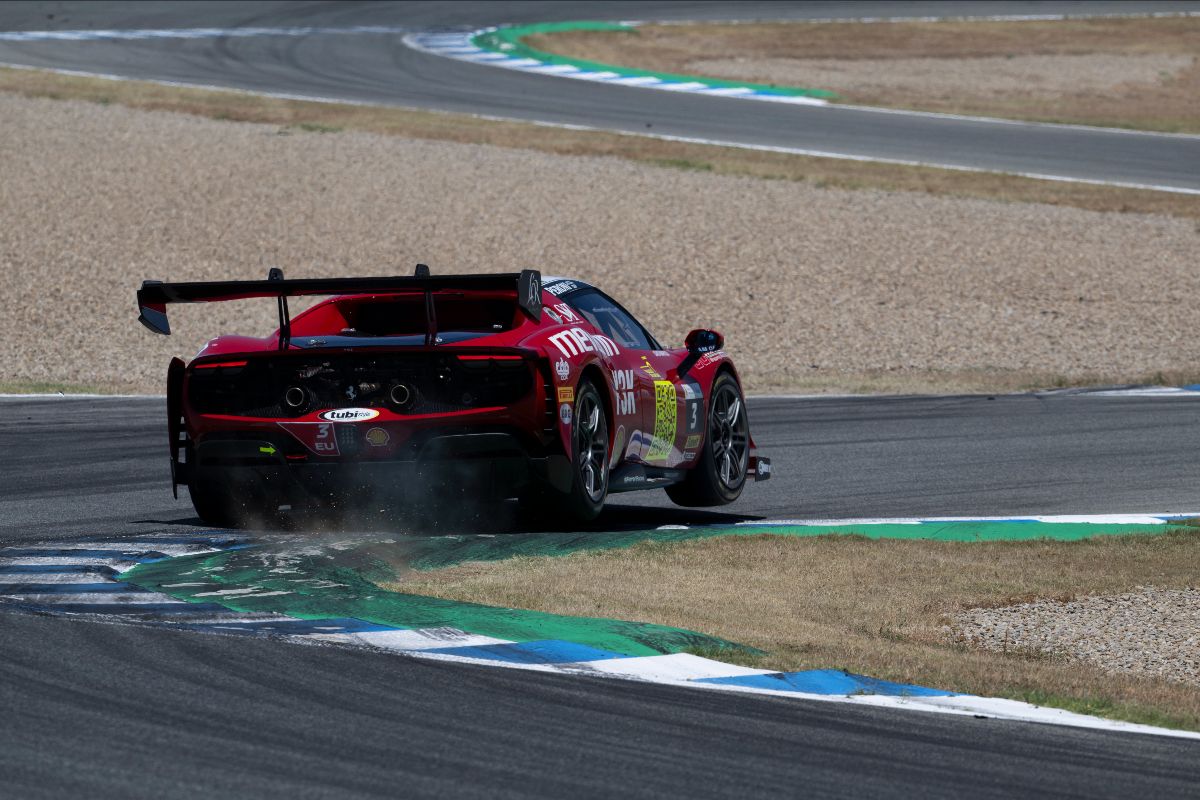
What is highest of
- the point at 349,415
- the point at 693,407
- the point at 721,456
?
the point at 349,415

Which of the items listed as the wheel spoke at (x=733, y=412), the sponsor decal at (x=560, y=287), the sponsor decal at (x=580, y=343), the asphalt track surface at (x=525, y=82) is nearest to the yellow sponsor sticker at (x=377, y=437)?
the sponsor decal at (x=580, y=343)

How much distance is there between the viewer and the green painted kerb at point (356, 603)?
20.5 feet

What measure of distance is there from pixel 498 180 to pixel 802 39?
14.3 meters

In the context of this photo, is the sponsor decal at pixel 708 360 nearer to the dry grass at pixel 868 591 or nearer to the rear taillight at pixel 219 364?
the dry grass at pixel 868 591

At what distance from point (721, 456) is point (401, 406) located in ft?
8.29

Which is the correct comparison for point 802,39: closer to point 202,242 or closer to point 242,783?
point 202,242

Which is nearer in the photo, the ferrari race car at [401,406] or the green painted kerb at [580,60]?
the ferrari race car at [401,406]

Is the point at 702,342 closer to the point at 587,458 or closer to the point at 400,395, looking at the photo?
the point at 587,458

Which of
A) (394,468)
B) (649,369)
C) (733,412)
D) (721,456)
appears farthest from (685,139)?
(394,468)

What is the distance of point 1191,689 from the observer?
6254 mm

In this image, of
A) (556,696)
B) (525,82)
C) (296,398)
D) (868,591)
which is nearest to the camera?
(556,696)

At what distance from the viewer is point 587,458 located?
336 inches

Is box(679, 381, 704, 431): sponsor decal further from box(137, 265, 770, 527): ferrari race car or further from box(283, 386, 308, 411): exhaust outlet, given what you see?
box(283, 386, 308, 411): exhaust outlet

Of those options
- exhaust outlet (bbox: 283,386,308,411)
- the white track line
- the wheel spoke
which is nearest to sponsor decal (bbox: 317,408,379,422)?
exhaust outlet (bbox: 283,386,308,411)
